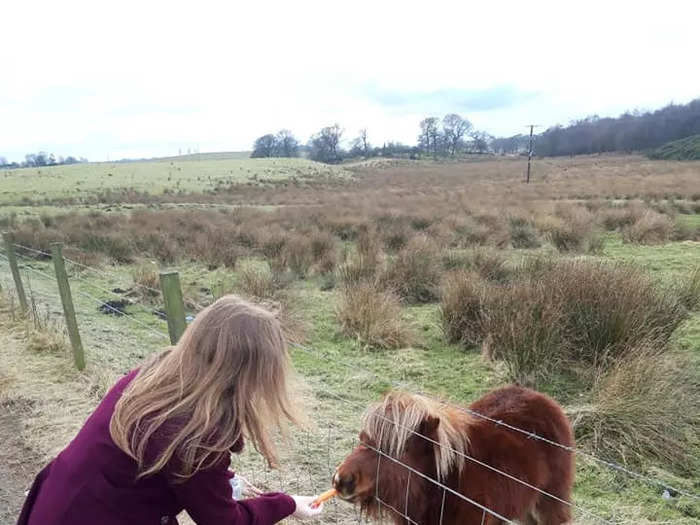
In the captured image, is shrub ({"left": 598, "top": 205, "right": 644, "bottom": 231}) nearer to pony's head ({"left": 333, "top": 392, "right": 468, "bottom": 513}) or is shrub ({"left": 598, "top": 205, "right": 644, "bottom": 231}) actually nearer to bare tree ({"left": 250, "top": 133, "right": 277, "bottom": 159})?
pony's head ({"left": 333, "top": 392, "right": 468, "bottom": 513})

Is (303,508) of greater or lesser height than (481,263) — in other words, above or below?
above

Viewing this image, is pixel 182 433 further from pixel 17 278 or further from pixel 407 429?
pixel 17 278

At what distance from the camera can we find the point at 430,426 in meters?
2.12

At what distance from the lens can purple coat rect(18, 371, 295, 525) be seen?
1607mm

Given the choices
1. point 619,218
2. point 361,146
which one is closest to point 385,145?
point 361,146

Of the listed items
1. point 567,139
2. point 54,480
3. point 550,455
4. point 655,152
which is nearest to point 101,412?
point 54,480

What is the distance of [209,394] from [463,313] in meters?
4.93

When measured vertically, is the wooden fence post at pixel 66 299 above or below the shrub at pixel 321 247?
above

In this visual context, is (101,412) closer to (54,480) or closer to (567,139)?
(54,480)

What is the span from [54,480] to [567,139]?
313 ft

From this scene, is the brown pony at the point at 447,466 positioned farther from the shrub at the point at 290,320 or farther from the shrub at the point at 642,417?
the shrub at the point at 290,320

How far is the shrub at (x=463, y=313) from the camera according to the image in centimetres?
600

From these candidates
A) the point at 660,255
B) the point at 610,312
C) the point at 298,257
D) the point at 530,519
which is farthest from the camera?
the point at 298,257

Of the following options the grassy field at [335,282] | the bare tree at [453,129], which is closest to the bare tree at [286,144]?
the bare tree at [453,129]
